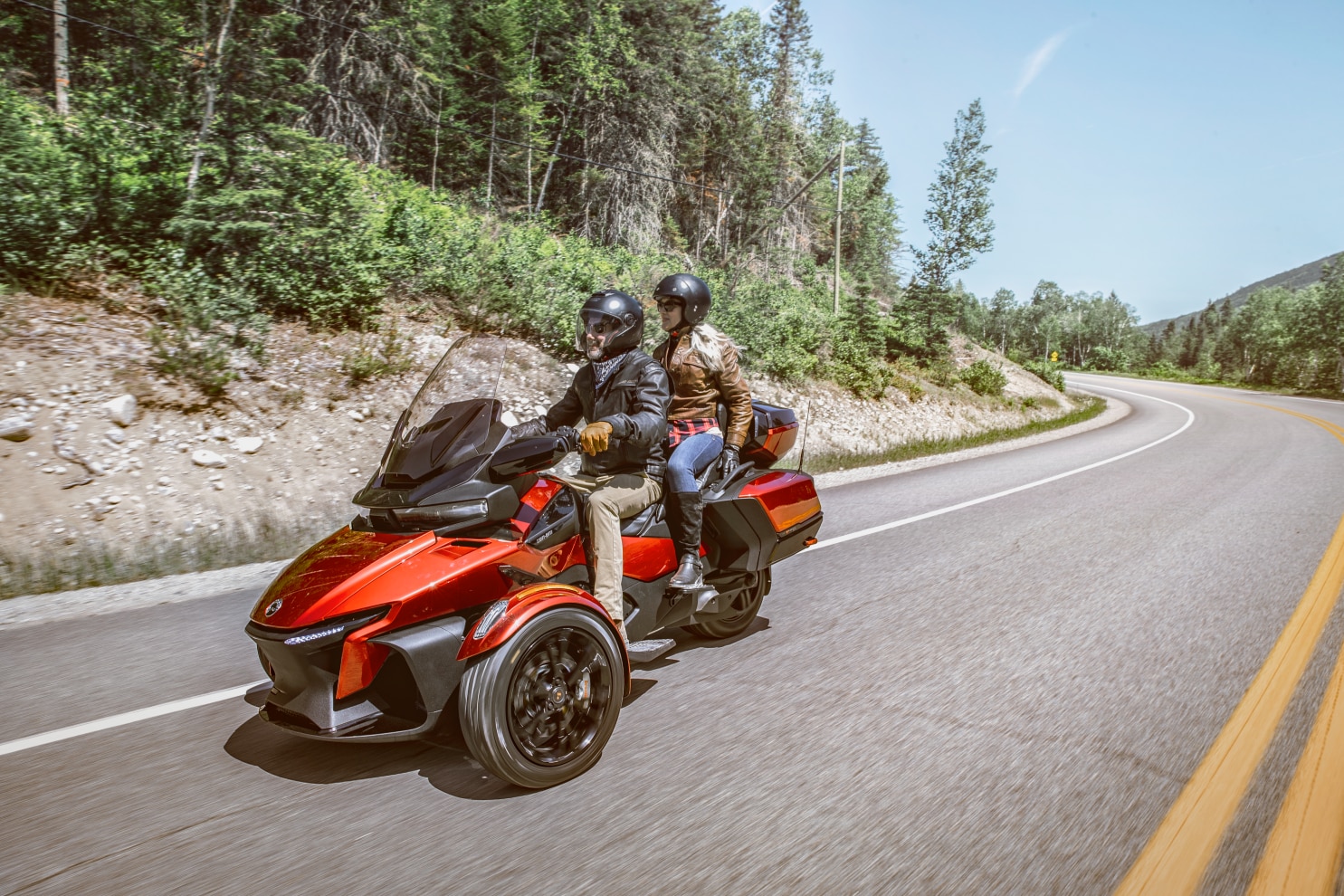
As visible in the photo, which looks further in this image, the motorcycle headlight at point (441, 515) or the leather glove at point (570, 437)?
the leather glove at point (570, 437)

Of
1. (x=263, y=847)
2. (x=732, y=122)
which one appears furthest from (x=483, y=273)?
(x=732, y=122)

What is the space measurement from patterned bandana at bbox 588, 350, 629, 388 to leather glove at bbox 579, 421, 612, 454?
0.57 metres

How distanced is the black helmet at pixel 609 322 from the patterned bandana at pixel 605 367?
5cm

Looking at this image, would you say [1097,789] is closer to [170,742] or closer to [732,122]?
[170,742]

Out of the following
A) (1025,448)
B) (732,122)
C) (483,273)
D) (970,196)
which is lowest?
(1025,448)

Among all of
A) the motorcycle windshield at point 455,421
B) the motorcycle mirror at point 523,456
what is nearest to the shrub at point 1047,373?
the motorcycle windshield at point 455,421

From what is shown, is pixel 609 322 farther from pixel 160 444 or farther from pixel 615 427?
pixel 160 444

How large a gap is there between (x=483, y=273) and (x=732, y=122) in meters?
23.9

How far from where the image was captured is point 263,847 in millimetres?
2619

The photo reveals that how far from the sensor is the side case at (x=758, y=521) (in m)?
4.59

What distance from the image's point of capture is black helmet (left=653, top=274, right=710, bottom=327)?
4527 millimetres

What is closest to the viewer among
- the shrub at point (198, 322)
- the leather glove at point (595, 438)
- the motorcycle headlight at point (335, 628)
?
the motorcycle headlight at point (335, 628)

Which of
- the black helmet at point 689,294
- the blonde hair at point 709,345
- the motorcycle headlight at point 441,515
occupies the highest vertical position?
the black helmet at point 689,294

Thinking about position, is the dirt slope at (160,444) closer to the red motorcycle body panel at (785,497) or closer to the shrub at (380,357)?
the shrub at (380,357)
